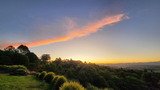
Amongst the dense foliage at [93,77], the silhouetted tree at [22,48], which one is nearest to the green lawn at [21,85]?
the dense foliage at [93,77]

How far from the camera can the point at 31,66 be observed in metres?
82.1

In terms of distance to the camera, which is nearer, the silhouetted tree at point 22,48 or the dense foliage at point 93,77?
the dense foliage at point 93,77

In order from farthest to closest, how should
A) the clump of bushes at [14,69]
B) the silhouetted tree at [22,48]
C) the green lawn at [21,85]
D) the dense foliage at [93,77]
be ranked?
the silhouetted tree at [22,48] < the dense foliage at [93,77] < the clump of bushes at [14,69] < the green lawn at [21,85]

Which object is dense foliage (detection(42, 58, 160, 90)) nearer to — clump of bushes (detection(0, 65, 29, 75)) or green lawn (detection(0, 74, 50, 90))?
clump of bushes (detection(0, 65, 29, 75))

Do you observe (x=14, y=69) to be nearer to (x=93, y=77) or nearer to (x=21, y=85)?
(x=93, y=77)

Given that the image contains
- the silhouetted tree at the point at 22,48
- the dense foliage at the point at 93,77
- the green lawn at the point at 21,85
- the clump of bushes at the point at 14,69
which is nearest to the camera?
the green lawn at the point at 21,85

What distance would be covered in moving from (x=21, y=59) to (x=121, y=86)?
34171 mm

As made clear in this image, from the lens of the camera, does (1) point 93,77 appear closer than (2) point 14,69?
No

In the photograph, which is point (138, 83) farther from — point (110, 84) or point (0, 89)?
point (0, 89)

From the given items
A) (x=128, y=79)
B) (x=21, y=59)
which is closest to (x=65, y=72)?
(x=21, y=59)

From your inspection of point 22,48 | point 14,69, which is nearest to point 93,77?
point 14,69

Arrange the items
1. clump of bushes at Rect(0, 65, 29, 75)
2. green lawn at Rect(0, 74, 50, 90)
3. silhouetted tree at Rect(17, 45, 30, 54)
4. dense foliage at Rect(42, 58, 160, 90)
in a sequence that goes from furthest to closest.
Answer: silhouetted tree at Rect(17, 45, 30, 54), dense foliage at Rect(42, 58, 160, 90), clump of bushes at Rect(0, 65, 29, 75), green lawn at Rect(0, 74, 50, 90)

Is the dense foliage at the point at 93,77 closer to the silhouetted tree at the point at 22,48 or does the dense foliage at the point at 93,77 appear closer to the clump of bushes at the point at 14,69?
the clump of bushes at the point at 14,69

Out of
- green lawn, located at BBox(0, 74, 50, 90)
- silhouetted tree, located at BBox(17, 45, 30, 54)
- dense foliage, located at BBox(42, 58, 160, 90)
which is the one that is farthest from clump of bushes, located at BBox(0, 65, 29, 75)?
silhouetted tree, located at BBox(17, 45, 30, 54)
